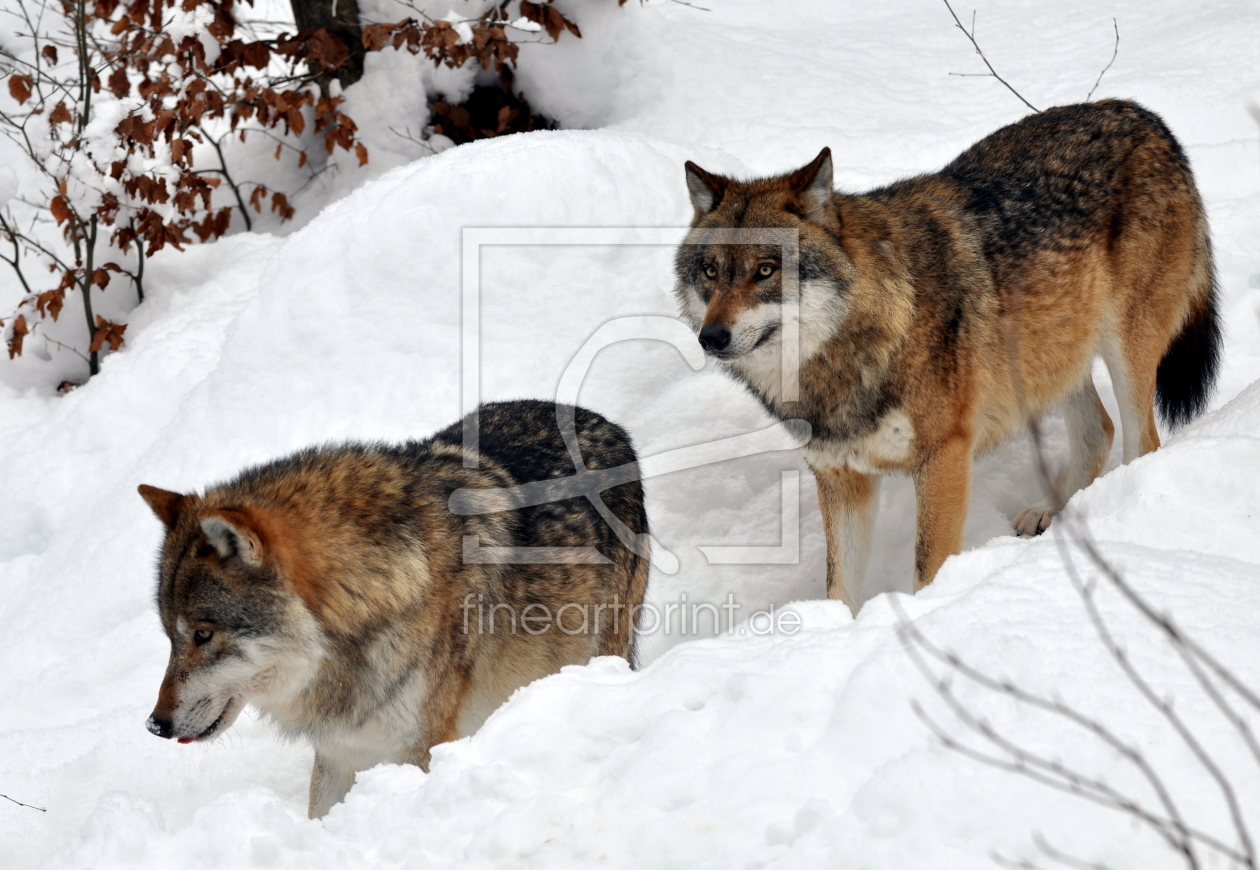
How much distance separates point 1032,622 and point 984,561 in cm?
53

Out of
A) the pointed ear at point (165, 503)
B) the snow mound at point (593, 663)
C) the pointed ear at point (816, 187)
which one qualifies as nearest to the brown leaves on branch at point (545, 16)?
the snow mound at point (593, 663)

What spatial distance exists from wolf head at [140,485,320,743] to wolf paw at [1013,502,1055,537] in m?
3.36

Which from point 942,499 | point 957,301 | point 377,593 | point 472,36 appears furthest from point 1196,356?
point 472,36

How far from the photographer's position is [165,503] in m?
3.29

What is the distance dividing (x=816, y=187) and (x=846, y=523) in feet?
4.78

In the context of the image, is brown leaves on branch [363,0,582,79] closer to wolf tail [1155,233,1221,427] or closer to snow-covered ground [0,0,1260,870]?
snow-covered ground [0,0,1260,870]

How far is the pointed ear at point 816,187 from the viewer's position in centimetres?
418

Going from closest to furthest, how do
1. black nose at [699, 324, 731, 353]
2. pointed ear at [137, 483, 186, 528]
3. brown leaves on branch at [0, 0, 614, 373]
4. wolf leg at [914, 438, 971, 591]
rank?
pointed ear at [137, 483, 186, 528], black nose at [699, 324, 731, 353], wolf leg at [914, 438, 971, 591], brown leaves on branch at [0, 0, 614, 373]

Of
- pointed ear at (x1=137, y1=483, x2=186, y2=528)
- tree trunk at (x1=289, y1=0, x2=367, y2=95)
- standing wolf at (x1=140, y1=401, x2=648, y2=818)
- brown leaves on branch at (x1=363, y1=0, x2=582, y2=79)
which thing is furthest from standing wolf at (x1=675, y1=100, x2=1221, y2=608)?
tree trunk at (x1=289, y1=0, x2=367, y2=95)

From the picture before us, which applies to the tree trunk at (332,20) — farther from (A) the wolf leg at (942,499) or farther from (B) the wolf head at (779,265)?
(A) the wolf leg at (942,499)

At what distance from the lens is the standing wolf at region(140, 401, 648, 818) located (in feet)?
10.5

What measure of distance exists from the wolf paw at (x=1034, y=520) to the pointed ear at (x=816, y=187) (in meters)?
1.86

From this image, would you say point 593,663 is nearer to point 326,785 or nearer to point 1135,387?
point 326,785

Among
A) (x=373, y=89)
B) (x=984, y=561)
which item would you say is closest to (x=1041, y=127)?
(x=984, y=561)
